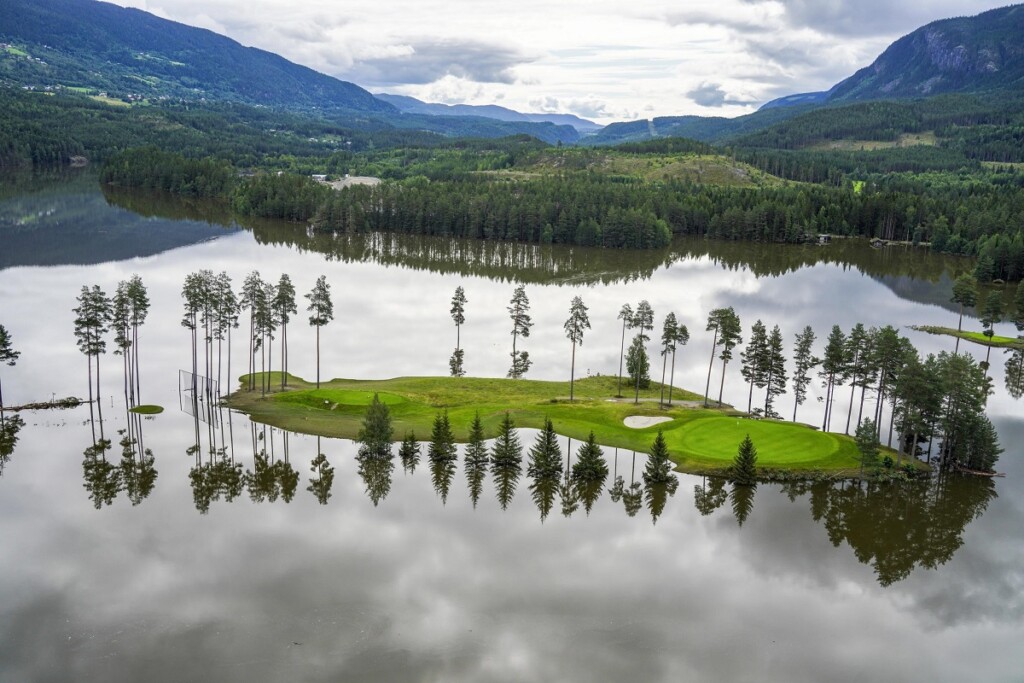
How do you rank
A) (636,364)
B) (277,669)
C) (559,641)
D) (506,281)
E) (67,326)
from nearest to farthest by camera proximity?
(277,669) < (559,641) < (636,364) < (67,326) < (506,281)

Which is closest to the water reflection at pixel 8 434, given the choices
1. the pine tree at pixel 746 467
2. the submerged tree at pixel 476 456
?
the submerged tree at pixel 476 456

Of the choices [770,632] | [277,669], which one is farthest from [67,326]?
[770,632]

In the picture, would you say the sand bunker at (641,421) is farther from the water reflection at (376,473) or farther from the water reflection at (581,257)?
the water reflection at (581,257)

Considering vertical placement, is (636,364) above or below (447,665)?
above

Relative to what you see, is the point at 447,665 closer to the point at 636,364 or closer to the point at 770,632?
the point at 770,632

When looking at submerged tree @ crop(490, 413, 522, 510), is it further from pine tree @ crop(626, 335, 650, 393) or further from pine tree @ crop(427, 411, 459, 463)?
pine tree @ crop(626, 335, 650, 393)

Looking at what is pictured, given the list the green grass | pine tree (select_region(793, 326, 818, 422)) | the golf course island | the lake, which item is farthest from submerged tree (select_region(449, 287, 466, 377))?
the green grass
